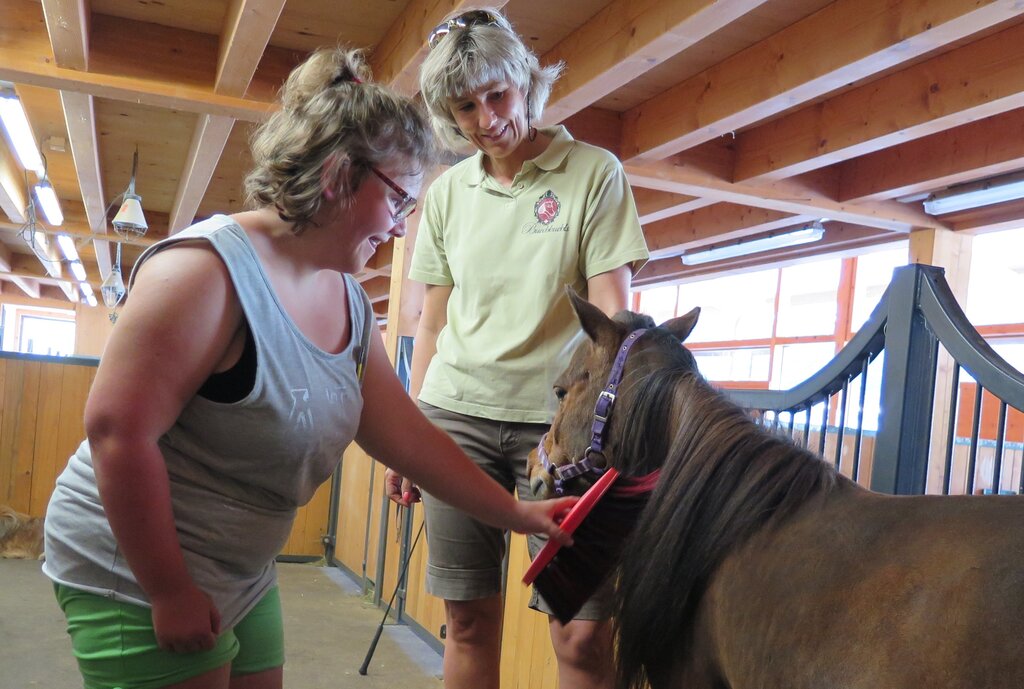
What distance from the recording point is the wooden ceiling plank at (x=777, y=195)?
455cm

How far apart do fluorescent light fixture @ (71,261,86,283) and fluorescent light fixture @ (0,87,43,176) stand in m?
5.47

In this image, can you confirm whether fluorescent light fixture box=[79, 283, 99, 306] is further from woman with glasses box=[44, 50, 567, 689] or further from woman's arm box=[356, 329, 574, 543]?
woman with glasses box=[44, 50, 567, 689]

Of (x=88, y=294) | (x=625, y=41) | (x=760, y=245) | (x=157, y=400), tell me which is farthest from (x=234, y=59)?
(x=88, y=294)

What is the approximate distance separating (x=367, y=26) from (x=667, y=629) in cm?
336

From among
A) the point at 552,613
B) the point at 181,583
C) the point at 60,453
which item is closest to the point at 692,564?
the point at 552,613

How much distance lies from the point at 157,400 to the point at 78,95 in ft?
12.7

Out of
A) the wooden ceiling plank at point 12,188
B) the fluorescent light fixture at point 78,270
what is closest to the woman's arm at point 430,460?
the wooden ceiling plank at point 12,188

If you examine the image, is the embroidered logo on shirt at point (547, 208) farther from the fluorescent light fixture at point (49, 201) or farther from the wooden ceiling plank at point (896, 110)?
the fluorescent light fixture at point (49, 201)

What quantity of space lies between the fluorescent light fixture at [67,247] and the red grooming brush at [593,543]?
26.6 feet

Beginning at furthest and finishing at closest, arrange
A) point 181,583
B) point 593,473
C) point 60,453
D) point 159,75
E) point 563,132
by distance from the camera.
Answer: point 60,453 → point 159,75 → point 563,132 → point 593,473 → point 181,583

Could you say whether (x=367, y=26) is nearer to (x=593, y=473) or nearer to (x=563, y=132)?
(x=563, y=132)

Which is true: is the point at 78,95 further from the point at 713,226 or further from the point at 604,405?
the point at 713,226

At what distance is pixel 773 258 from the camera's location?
6.71 metres

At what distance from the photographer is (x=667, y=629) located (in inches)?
50.9
